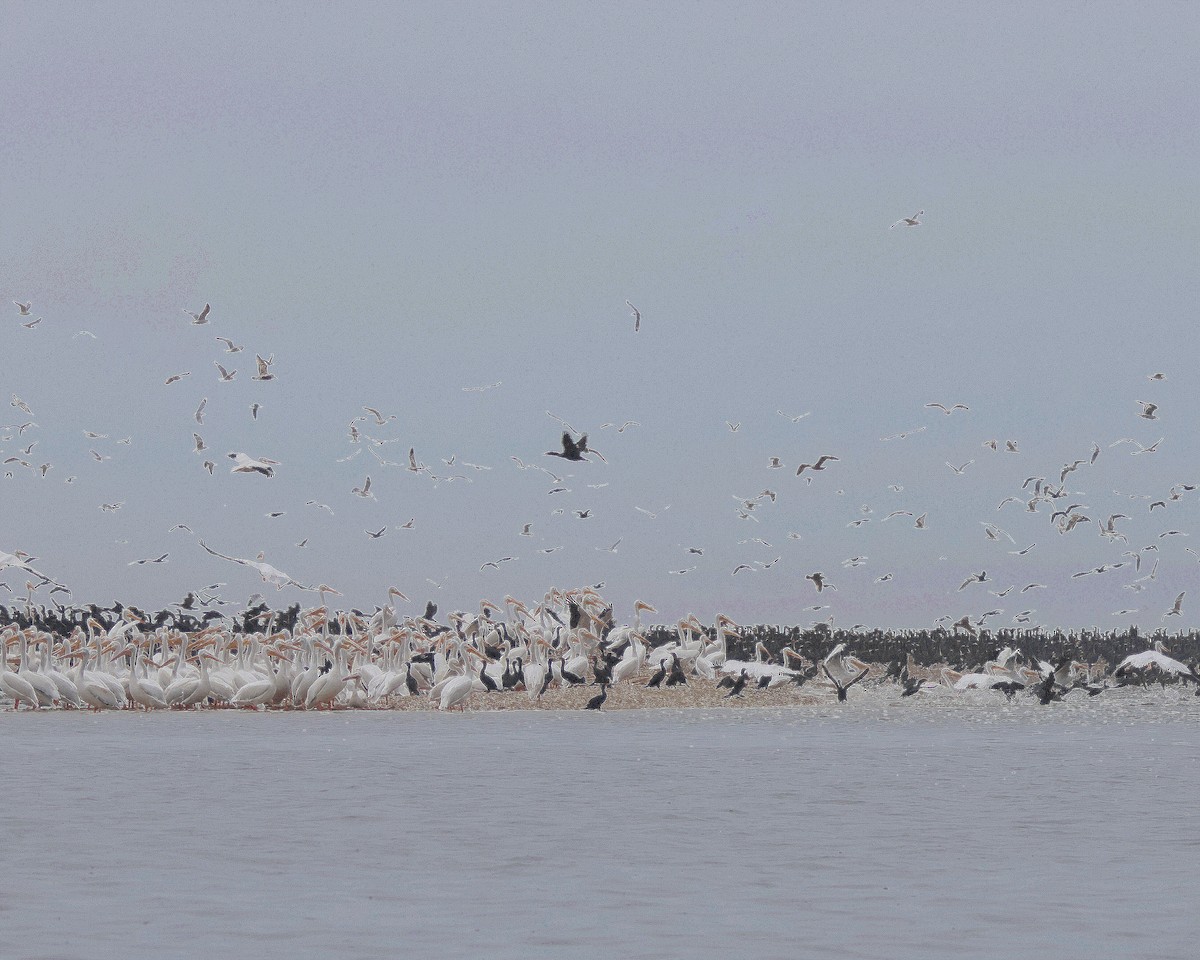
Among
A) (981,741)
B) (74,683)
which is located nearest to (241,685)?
(74,683)

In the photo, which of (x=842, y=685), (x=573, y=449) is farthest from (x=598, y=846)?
(x=842, y=685)

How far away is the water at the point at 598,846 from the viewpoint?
1198cm

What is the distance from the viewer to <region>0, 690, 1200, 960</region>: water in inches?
472

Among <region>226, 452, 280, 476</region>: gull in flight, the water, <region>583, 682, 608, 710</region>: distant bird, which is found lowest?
<region>583, 682, 608, 710</region>: distant bird

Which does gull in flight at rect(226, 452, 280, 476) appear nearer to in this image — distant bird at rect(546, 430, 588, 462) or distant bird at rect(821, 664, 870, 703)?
distant bird at rect(546, 430, 588, 462)

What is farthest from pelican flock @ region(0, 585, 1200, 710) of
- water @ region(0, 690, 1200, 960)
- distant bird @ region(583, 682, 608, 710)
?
water @ region(0, 690, 1200, 960)

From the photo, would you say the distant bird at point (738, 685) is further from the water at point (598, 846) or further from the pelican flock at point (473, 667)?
the water at point (598, 846)

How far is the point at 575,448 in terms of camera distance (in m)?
32.1

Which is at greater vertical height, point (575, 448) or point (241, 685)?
point (575, 448)

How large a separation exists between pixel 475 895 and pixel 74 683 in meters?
28.3

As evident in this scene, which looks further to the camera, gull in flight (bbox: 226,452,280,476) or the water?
gull in flight (bbox: 226,452,280,476)

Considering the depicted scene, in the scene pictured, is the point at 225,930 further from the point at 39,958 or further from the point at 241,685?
the point at 241,685

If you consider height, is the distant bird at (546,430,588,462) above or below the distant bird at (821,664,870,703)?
above

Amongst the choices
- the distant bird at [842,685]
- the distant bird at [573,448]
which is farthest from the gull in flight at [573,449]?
the distant bird at [842,685]
